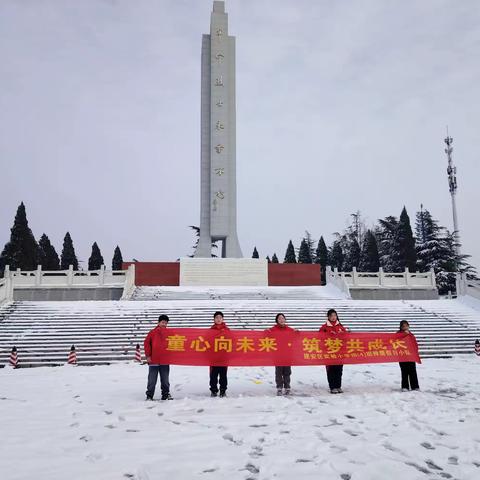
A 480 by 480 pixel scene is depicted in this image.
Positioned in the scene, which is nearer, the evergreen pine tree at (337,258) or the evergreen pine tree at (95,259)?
the evergreen pine tree at (95,259)

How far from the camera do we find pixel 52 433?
4.91 meters

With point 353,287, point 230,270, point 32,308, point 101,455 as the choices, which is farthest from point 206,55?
point 101,455

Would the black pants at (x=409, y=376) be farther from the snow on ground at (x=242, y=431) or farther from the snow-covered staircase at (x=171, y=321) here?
the snow-covered staircase at (x=171, y=321)

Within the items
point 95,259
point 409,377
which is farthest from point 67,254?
point 409,377

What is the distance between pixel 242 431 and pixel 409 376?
386cm

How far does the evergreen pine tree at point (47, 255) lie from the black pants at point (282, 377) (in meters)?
39.6

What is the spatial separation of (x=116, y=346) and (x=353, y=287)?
538 inches

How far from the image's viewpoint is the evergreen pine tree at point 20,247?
37406 millimetres

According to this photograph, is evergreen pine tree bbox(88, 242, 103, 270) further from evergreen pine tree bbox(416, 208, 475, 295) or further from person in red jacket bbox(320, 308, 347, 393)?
person in red jacket bbox(320, 308, 347, 393)

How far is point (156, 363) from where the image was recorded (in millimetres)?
6836

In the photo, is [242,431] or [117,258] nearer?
[242,431]

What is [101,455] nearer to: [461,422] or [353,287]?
[461,422]

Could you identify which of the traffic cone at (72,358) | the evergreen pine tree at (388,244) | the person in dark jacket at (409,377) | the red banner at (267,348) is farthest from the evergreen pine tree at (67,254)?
the person in dark jacket at (409,377)

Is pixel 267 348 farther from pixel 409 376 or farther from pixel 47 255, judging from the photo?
pixel 47 255
